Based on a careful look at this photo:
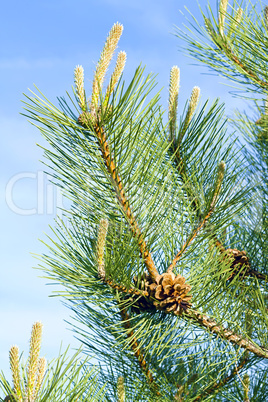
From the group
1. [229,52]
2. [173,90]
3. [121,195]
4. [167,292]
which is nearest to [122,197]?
[121,195]

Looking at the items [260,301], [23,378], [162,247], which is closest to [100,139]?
[162,247]

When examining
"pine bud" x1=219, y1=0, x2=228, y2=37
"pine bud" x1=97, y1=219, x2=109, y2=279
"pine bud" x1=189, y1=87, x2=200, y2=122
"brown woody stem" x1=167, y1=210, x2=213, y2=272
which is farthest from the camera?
"pine bud" x1=219, y1=0, x2=228, y2=37

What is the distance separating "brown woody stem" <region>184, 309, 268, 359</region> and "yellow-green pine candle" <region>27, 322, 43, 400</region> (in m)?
0.57

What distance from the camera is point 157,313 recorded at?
165cm

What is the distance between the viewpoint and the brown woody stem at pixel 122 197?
1.50 m

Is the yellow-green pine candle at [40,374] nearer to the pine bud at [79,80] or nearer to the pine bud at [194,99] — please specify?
the pine bud at [79,80]

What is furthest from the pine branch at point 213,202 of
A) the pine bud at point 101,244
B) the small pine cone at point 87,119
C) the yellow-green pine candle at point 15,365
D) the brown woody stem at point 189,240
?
the yellow-green pine candle at point 15,365

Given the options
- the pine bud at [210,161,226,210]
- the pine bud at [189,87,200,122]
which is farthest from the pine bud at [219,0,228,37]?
the pine bud at [210,161,226,210]

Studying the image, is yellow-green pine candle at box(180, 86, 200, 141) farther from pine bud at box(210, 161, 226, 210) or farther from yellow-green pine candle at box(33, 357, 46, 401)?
yellow-green pine candle at box(33, 357, 46, 401)

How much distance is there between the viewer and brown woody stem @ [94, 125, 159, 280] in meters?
1.50

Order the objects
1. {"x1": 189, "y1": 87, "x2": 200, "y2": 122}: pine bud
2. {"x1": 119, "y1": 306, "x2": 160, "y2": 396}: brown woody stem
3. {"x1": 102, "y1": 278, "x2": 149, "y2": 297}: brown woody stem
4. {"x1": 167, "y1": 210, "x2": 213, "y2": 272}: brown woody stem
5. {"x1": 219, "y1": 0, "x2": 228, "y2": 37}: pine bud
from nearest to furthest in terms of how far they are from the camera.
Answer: {"x1": 102, "y1": 278, "x2": 149, "y2": 297}: brown woody stem
{"x1": 167, "y1": 210, "x2": 213, "y2": 272}: brown woody stem
{"x1": 119, "y1": 306, "x2": 160, "y2": 396}: brown woody stem
{"x1": 189, "y1": 87, "x2": 200, "y2": 122}: pine bud
{"x1": 219, "y1": 0, "x2": 228, "y2": 37}: pine bud

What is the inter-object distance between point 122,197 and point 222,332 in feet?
1.76

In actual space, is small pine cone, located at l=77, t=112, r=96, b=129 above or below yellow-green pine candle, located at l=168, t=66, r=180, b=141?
below

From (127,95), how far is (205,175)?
556 millimetres
